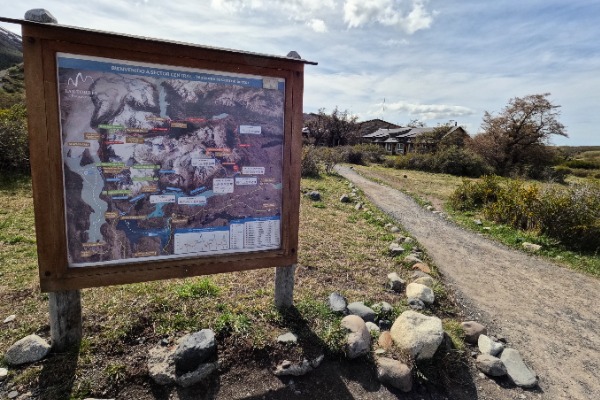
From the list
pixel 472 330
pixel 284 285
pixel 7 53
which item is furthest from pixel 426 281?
pixel 7 53

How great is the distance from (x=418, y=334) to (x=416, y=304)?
41.0 inches

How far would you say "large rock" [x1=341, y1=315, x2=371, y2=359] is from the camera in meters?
3.20

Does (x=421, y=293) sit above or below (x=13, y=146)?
below

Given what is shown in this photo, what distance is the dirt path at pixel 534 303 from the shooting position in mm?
3547

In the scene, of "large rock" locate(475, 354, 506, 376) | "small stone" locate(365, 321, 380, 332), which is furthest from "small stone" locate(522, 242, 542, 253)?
"small stone" locate(365, 321, 380, 332)

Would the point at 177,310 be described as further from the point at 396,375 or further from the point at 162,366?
the point at 396,375

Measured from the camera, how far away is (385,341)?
3.37m

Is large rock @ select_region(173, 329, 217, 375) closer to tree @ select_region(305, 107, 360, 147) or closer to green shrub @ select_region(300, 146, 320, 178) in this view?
green shrub @ select_region(300, 146, 320, 178)

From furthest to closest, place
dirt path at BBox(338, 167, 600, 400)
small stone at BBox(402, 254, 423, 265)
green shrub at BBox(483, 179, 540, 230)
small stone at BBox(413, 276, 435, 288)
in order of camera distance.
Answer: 1. green shrub at BBox(483, 179, 540, 230)
2. small stone at BBox(402, 254, 423, 265)
3. small stone at BBox(413, 276, 435, 288)
4. dirt path at BBox(338, 167, 600, 400)

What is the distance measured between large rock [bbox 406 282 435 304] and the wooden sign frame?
234 cm

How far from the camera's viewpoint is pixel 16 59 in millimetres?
61656

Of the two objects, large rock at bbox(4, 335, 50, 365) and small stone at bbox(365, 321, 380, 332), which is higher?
large rock at bbox(4, 335, 50, 365)

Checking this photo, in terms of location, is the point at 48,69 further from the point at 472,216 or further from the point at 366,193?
the point at 366,193

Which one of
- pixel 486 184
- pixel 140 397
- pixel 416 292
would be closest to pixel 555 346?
pixel 416 292
